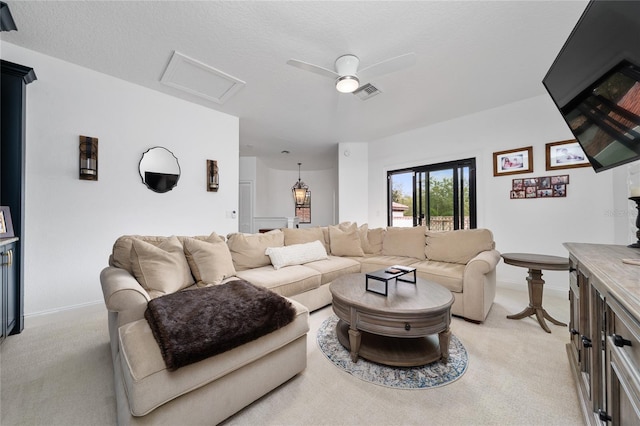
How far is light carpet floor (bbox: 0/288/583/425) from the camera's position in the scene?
48.7 inches

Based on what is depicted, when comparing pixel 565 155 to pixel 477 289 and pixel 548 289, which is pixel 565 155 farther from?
pixel 477 289

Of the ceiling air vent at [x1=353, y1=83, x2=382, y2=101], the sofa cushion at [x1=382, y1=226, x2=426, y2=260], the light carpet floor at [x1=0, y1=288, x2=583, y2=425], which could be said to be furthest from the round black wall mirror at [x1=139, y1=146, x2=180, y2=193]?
the sofa cushion at [x1=382, y1=226, x2=426, y2=260]

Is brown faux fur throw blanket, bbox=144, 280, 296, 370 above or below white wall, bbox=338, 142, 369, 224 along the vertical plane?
below

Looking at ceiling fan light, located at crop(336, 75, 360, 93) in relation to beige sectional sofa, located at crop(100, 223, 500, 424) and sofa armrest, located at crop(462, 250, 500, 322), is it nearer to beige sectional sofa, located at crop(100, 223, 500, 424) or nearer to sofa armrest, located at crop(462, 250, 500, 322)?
beige sectional sofa, located at crop(100, 223, 500, 424)

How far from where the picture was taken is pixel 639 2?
2.90 feet

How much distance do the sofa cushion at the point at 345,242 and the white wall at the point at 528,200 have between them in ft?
6.89

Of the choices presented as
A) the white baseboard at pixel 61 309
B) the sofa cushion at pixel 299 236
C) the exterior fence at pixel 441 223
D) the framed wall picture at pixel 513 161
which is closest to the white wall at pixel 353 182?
the exterior fence at pixel 441 223

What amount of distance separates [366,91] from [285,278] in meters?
2.50

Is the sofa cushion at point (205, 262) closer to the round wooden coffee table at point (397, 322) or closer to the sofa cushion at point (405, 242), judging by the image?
the round wooden coffee table at point (397, 322)

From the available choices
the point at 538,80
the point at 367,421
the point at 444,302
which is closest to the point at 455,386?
the point at 444,302

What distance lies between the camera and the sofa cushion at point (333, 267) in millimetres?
2703

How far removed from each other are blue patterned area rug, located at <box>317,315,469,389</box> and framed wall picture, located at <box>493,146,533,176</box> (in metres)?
2.91

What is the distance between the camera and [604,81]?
1263mm

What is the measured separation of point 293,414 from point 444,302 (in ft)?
3.88
